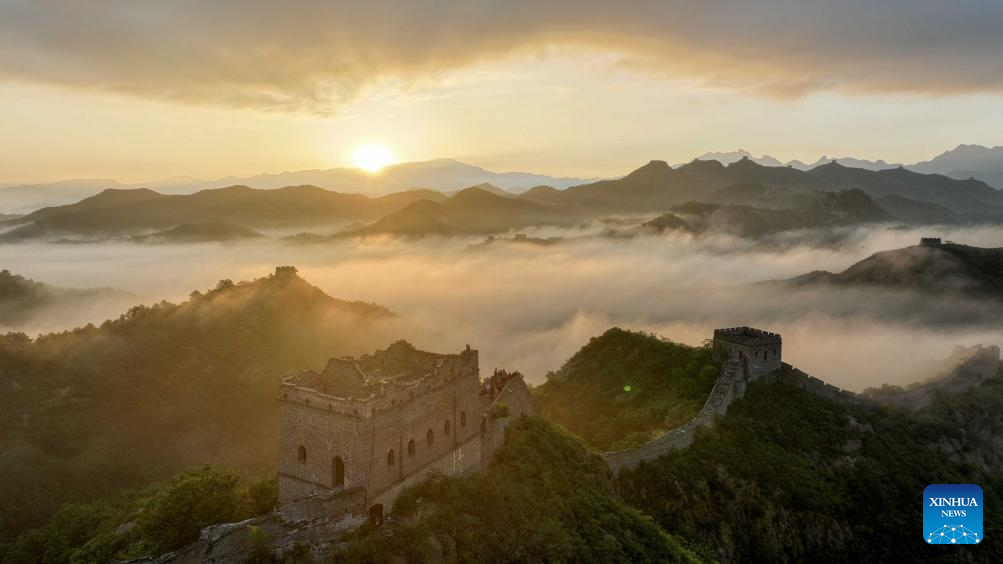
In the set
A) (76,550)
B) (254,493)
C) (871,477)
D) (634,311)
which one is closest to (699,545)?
(871,477)

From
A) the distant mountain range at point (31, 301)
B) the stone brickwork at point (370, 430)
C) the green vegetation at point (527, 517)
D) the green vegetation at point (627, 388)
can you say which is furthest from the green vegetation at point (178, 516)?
the distant mountain range at point (31, 301)

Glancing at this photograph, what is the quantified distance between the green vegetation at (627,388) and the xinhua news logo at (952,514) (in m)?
17.7

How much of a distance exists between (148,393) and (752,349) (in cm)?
7339

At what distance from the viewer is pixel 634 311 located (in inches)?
7072

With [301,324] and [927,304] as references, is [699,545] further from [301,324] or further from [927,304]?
[927,304]

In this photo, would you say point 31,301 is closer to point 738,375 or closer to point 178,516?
point 178,516

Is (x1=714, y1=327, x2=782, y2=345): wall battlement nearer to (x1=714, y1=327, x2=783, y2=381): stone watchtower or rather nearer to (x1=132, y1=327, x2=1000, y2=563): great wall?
(x1=714, y1=327, x2=783, y2=381): stone watchtower

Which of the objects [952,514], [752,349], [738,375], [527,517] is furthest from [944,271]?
[527,517]

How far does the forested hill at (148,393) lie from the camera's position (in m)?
62.3

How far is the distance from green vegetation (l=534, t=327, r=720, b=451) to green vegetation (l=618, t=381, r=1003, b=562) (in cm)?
318

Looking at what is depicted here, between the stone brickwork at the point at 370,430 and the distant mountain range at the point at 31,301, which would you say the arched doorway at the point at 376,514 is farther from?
the distant mountain range at the point at 31,301

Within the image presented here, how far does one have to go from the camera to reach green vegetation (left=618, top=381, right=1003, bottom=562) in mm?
40500

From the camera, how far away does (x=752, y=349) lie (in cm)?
5003

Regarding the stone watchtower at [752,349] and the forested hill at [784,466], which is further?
the stone watchtower at [752,349]
